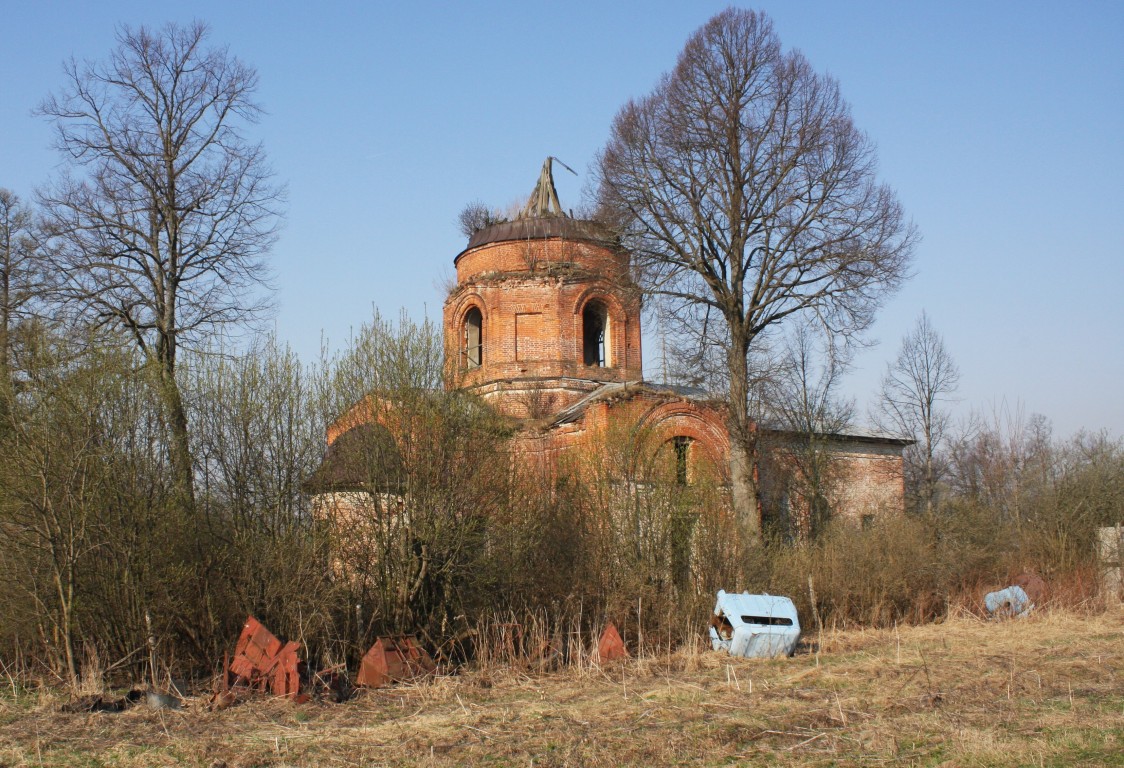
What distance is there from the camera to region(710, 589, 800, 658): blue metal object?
45.7 feet

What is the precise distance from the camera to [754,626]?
45.8ft

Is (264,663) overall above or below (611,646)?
above

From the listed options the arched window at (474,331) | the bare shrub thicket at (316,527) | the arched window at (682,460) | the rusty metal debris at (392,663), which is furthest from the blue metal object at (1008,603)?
the arched window at (474,331)

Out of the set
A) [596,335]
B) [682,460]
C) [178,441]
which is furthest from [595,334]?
[178,441]

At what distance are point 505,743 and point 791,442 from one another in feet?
65.8

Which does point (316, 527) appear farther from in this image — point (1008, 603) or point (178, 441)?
point (1008, 603)

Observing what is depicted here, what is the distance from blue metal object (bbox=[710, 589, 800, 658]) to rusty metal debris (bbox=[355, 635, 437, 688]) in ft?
14.2

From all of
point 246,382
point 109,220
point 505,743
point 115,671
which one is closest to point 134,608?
point 115,671

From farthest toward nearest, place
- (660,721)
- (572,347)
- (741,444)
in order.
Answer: (572,347) < (741,444) < (660,721)

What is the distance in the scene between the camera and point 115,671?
1148 centimetres

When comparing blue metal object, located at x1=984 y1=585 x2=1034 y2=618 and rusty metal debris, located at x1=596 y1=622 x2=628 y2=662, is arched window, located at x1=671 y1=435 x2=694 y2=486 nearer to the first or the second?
rusty metal debris, located at x1=596 y1=622 x2=628 y2=662

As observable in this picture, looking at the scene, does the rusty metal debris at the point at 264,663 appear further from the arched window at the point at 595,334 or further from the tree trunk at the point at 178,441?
the arched window at the point at 595,334

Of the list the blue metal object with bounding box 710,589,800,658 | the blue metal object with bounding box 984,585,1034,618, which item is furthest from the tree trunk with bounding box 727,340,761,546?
the blue metal object with bounding box 710,589,800,658

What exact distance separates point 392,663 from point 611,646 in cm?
311
